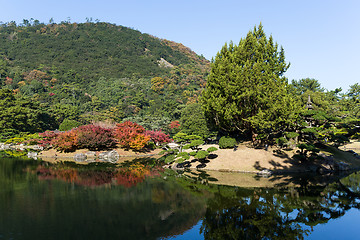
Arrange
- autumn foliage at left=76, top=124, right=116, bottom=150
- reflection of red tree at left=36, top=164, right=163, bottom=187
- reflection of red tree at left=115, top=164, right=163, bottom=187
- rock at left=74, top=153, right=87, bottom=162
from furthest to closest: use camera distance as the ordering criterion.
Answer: autumn foliage at left=76, top=124, right=116, bottom=150 < rock at left=74, top=153, right=87, bottom=162 < reflection of red tree at left=36, top=164, right=163, bottom=187 < reflection of red tree at left=115, top=164, right=163, bottom=187

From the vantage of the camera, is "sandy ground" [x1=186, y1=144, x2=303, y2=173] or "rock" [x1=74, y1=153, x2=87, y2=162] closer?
"sandy ground" [x1=186, y1=144, x2=303, y2=173]

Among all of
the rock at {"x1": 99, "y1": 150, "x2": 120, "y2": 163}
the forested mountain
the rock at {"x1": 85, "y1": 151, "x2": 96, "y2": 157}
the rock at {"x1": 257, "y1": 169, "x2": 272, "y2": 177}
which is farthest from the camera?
the forested mountain

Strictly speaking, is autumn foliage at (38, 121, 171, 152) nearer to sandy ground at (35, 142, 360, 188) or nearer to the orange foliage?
the orange foliage

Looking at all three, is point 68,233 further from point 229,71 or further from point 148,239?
point 229,71

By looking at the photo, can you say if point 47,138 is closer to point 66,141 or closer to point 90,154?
point 66,141

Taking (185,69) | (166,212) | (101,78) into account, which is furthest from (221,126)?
(185,69)

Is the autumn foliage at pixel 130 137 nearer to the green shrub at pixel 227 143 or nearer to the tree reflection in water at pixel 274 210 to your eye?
the green shrub at pixel 227 143

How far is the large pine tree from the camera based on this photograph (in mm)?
22750

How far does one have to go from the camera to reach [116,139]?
34500mm

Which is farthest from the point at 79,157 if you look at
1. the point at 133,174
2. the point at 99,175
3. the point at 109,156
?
the point at 133,174

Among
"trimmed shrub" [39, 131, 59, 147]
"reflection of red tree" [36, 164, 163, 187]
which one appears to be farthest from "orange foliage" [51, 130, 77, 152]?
"reflection of red tree" [36, 164, 163, 187]

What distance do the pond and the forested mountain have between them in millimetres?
34582

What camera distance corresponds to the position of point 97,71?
109312 millimetres

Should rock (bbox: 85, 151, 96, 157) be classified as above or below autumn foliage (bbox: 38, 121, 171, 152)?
below
